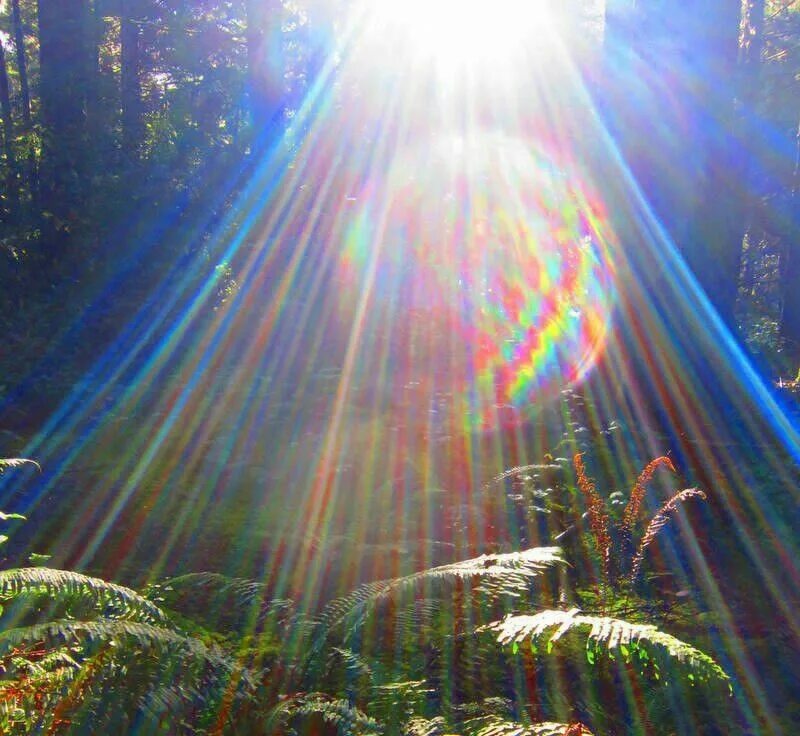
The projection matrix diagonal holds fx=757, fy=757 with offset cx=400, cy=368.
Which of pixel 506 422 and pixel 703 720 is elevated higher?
pixel 703 720

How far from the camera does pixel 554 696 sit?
129 inches

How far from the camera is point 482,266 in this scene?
9.59 m

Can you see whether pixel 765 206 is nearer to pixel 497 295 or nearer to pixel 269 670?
pixel 497 295

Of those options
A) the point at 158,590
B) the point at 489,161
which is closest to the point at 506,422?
the point at 489,161

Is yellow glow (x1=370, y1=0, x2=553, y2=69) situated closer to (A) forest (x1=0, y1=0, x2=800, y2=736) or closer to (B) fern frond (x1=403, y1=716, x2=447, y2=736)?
(A) forest (x1=0, y1=0, x2=800, y2=736)

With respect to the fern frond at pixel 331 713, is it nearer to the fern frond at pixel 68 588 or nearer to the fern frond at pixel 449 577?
the fern frond at pixel 449 577

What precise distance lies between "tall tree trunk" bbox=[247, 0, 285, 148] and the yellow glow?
185cm

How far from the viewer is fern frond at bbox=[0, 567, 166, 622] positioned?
290 cm

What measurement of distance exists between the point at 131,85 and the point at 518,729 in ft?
50.7

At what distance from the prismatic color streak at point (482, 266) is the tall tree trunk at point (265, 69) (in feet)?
7.99

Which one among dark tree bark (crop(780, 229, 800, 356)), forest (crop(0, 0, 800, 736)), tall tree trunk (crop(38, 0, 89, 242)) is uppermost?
tall tree trunk (crop(38, 0, 89, 242))

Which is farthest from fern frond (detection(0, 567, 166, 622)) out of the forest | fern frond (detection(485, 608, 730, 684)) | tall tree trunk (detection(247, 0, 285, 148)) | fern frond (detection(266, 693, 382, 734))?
tall tree trunk (detection(247, 0, 285, 148))

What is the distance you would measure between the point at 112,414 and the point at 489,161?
17.0 feet

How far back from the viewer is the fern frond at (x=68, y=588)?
2.90 metres
